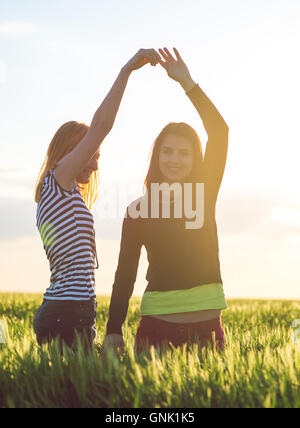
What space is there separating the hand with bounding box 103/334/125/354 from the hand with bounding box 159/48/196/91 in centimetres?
198

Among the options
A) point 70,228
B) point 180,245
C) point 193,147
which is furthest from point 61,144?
point 180,245

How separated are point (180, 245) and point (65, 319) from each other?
1.01 meters

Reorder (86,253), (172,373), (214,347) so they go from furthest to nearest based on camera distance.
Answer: (214,347)
(86,253)
(172,373)

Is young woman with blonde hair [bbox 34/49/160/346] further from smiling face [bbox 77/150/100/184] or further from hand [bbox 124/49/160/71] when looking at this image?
smiling face [bbox 77/150/100/184]

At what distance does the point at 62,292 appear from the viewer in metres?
3.40

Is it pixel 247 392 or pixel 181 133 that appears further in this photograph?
pixel 181 133

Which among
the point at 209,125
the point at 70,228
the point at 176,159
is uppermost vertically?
the point at 209,125

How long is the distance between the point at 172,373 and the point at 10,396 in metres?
1.09

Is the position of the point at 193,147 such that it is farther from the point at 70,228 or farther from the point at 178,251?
the point at 70,228

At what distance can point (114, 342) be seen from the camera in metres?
3.80
